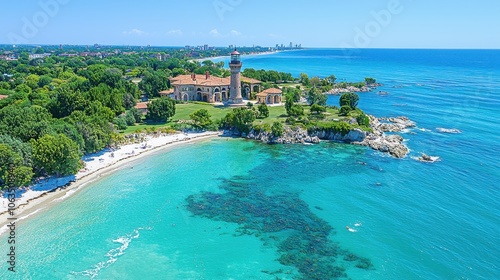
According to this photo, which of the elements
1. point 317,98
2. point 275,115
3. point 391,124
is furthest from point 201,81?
point 391,124

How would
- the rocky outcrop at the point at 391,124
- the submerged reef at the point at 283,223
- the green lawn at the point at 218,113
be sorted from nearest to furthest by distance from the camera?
the submerged reef at the point at 283,223
the green lawn at the point at 218,113
the rocky outcrop at the point at 391,124

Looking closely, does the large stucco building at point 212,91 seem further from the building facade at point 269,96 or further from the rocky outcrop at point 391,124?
the rocky outcrop at point 391,124

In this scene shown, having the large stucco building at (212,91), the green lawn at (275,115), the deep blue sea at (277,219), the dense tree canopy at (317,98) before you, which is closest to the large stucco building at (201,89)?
the large stucco building at (212,91)

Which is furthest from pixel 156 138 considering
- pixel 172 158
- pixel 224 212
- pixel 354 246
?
pixel 354 246

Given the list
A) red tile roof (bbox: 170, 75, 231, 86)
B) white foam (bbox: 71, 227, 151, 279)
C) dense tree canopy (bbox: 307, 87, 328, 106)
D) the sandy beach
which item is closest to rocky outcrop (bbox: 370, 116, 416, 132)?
dense tree canopy (bbox: 307, 87, 328, 106)

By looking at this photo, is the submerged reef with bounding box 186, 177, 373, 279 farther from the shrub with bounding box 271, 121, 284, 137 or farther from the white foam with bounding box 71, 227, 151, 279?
the shrub with bounding box 271, 121, 284, 137

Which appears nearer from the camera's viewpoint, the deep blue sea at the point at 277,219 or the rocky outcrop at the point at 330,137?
the deep blue sea at the point at 277,219

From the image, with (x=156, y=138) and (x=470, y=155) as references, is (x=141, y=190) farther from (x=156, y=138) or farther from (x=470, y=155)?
(x=470, y=155)
